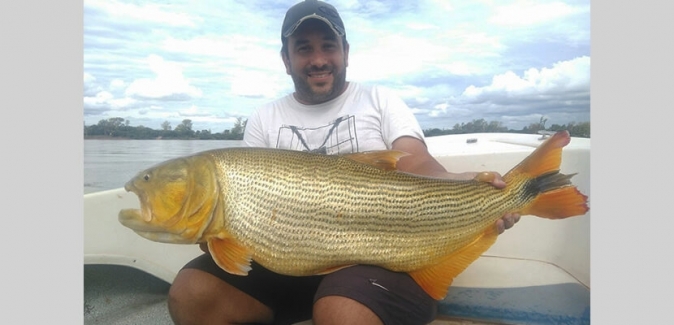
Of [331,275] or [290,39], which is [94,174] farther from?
[331,275]

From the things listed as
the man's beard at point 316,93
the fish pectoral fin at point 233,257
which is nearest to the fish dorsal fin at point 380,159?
the fish pectoral fin at point 233,257

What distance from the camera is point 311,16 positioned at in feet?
7.81

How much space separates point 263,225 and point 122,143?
1.52 metres

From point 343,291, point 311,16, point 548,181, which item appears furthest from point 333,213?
point 311,16

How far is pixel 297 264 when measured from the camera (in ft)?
5.63

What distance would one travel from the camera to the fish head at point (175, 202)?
1.69m

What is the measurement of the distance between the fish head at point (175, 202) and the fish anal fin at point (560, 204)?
1258 millimetres

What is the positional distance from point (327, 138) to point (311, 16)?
0.63 m

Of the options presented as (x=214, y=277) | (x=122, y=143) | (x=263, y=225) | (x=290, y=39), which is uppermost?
(x=290, y=39)

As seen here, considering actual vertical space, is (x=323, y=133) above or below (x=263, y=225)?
above

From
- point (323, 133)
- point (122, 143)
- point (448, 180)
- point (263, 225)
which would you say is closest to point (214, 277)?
point (263, 225)

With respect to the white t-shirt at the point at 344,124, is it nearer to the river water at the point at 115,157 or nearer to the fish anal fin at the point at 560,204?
the river water at the point at 115,157

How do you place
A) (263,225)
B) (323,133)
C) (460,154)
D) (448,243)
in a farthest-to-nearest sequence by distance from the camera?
(460,154), (323,133), (448,243), (263,225)

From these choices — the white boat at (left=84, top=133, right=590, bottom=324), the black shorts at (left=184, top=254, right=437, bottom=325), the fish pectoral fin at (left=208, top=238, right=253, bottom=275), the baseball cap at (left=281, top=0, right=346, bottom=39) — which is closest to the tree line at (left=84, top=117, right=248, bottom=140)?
the white boat at (left=84, top=133, right=590, bottom=324)
